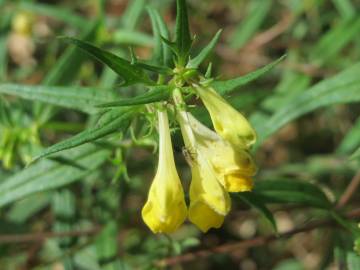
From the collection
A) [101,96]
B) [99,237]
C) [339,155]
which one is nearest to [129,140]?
[101,96]

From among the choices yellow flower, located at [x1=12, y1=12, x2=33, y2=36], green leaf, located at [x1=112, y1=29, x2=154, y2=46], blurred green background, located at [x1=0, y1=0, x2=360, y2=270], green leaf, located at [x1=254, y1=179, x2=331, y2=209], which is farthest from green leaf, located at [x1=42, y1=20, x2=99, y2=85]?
green leaf, located at [x1=254, y1=179, x2=331, y2=209]

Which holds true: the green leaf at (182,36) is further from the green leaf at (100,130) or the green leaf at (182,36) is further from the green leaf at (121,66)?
the green leaf at (100,130)

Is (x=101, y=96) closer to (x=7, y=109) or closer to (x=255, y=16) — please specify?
(x=7, y=109)

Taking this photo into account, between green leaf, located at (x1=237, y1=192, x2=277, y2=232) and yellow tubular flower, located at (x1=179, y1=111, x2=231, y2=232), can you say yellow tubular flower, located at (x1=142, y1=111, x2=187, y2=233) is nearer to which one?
yellow tubular flower, located at (x1=179, y1=111, x2=231, y2=232)

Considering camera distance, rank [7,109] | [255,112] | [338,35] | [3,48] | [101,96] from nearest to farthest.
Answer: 1. [101,96]
2. [7,109]
3. [255,112]
4. [338,35]
5. [3,48]

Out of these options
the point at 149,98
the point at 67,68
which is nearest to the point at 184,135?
the point at 149,98

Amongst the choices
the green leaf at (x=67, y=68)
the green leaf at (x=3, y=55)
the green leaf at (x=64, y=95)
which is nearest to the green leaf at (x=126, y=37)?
the green leaf at (x=67, y=68)
